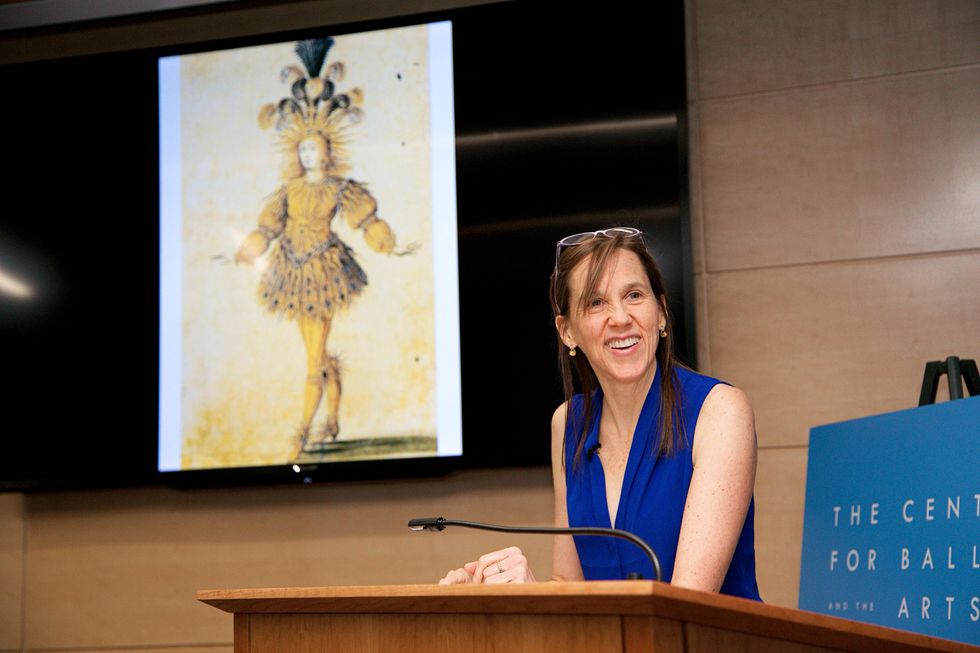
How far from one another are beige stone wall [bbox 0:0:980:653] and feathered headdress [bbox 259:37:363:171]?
132cm

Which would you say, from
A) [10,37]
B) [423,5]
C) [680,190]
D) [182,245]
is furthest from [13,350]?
[680,190]

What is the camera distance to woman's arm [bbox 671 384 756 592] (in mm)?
2041

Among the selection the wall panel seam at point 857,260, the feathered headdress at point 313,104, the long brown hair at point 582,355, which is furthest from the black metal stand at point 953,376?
the feathered headdress at point 313,104

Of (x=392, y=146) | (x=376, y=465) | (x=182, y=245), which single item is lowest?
(x=376, y=465)

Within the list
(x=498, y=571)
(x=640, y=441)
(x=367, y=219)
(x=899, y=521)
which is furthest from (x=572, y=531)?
(x=367, y=219)

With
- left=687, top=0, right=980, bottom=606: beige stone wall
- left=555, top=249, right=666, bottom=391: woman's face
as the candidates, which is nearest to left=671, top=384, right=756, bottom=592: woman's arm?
left=555, top=249, right=666, bottom=391: woman's face

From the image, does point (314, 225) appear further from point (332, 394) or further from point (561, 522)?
point (561, 522)

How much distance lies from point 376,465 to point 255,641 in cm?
233

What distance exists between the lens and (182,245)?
4129 mm

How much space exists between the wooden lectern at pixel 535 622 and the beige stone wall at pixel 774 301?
2191 millimetres

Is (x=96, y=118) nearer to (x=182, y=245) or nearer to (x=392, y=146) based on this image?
(x=182, y=245)

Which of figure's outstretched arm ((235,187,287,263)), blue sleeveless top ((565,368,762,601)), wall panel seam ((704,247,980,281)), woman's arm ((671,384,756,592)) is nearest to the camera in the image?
woman's arm ((671,384,756,592))

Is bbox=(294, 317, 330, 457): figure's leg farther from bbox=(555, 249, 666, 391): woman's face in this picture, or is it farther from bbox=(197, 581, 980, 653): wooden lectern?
bbox=(197, 581, 980, 653): wooden lectern

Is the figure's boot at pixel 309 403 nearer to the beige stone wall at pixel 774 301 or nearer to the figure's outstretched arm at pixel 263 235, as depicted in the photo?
the beige stone wall at pixel 774 301
